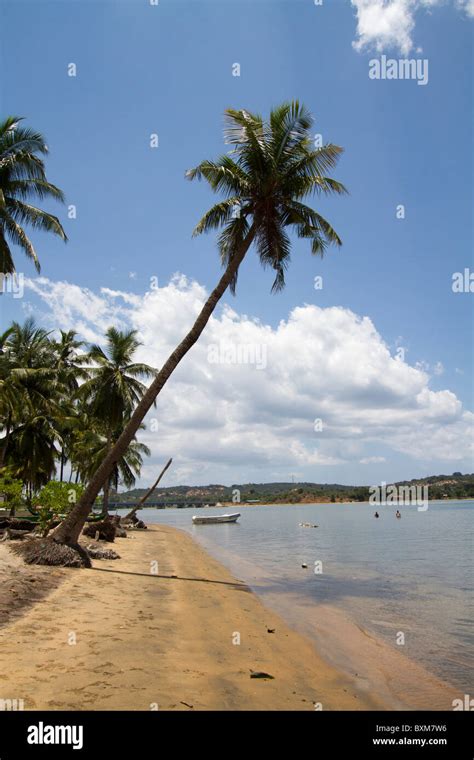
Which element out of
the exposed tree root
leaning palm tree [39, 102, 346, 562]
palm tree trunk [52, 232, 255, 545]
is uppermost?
leaning palm tree [39, 102, 346, 562]

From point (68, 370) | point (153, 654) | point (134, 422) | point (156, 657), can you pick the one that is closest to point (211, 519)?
point (68, 370)

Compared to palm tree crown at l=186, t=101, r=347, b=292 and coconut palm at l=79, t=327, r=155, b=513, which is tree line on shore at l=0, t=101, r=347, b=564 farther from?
coconut palm at l=79, t=327, r=155, b=513

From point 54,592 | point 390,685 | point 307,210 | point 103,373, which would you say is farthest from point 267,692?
point 103,373

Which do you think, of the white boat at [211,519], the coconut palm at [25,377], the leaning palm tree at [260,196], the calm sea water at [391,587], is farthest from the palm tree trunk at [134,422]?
the white boat at [211,519]

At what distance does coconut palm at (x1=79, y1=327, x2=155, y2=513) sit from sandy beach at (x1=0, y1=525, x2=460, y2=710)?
77.7 ft

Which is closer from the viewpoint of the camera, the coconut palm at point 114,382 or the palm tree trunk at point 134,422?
the palm tree trunk at point 134,422

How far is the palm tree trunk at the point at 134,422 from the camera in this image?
17.5 meters

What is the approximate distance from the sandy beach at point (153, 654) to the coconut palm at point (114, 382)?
77.7 feet

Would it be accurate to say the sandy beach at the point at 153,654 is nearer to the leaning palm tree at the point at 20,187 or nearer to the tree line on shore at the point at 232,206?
the tree line on shore at the point at 232,206

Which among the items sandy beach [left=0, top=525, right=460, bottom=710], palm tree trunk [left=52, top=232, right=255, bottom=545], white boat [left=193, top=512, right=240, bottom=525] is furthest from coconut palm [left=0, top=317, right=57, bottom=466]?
A: white boat [left=193, top=512, right=240, bottom=525]

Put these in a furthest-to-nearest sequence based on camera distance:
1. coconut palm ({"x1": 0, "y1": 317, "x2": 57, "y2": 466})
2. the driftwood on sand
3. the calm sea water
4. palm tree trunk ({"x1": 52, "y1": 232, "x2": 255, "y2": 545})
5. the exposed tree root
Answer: coconut palm ({"x1": 0, "y1": 317, "x2": 57, "y2": 466}) < the driftwood on sand < palm tree trunk ({"x1": 52, "y1": 232, "x2": 255, "y2": 545}) < the exposed tree root < the calm sea water

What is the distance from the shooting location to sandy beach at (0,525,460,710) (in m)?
6.31

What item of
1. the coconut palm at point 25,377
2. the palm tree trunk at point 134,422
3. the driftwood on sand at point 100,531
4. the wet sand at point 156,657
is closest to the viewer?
the wet sand at point 156,657
